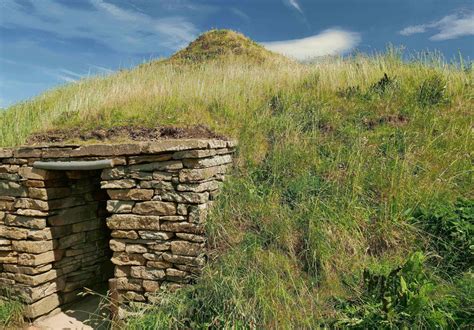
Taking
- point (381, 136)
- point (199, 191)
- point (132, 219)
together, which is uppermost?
point (381, 136)

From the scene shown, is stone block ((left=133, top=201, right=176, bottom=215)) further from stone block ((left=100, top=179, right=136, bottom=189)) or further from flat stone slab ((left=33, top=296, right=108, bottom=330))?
flat stone slab ((left=33, top=296, right=108, bottom=330))

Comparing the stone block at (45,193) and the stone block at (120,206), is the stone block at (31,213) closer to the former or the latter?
the stone block at (45,193)

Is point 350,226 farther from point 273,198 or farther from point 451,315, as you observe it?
point 451,315

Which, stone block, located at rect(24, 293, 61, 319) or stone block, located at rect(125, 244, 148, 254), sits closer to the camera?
stone block, located at rect(125, 244, 148, 254)

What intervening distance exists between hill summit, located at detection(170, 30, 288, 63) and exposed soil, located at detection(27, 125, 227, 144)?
421 inches

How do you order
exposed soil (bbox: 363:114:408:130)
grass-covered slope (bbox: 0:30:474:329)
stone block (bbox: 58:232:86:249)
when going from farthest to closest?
exposed soil (bbox: 363:114:408:130) → stone block (bbox: 58:232:86:249) → grass-covered slope (bbox: 0:30:474:329)

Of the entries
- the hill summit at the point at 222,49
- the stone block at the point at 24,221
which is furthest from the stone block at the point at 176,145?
the hill summit at the point at 222,49

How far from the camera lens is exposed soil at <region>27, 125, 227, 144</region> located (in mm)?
5145

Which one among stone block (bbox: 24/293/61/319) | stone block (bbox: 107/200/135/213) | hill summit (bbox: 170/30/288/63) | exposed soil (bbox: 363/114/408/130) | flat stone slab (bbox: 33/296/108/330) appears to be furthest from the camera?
hill summit (bbox: 170/30/288/63)

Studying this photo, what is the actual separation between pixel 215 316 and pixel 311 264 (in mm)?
1133

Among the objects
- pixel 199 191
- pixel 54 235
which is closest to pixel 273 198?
pixel 199 191

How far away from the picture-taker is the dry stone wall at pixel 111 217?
14.1ft

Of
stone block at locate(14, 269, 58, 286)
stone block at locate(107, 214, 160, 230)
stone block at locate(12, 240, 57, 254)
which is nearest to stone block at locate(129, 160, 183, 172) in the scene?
stone block at locate(107, 214, 160, 230)

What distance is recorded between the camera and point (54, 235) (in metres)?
5.31
